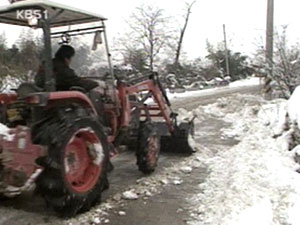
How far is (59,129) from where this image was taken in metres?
5.40

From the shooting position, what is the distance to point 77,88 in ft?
20.5

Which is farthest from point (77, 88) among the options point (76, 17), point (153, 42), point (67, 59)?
point (153, 42)

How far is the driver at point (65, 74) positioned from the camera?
6.20m

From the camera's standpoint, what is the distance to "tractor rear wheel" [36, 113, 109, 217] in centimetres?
528

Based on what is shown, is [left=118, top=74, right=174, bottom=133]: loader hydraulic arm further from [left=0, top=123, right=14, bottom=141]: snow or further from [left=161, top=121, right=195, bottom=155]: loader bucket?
[left=0, top=123, right=14, bottom=141]: snow

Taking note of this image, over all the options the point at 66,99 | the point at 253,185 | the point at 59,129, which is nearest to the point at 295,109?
the point at 253,185

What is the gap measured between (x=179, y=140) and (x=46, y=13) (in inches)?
185

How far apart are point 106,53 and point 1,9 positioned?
161cm

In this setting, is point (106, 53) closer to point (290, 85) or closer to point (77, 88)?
point (77, 88)

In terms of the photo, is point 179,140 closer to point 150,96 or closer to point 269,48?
point 150,96

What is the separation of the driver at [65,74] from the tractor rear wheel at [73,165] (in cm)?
74

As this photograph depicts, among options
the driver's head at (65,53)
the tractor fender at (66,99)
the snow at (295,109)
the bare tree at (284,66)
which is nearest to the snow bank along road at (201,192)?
the snow at (295,109)

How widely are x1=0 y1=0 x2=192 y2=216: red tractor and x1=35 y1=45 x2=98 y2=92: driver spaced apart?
200 millimetres

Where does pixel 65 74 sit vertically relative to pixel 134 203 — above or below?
above
